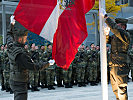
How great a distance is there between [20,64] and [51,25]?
3.47ft

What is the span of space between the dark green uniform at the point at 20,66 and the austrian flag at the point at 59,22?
435 millimetres

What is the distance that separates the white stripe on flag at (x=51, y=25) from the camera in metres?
4.11

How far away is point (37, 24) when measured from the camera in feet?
13.2

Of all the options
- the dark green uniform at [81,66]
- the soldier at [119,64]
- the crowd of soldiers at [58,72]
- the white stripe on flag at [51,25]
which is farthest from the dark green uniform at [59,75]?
the white stripe on flag at [51,25]

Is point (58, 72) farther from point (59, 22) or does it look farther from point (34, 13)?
point (34, 13)

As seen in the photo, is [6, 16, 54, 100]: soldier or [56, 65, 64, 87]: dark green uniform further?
[56, 65, 64, 87]: dark green uniform

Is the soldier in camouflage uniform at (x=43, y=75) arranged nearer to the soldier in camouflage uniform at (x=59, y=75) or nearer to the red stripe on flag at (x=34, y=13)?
the soldier in camouflage uniform at (x=59, y=75)

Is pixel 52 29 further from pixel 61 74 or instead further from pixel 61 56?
pixel 61 74

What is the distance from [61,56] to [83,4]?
1.05 m

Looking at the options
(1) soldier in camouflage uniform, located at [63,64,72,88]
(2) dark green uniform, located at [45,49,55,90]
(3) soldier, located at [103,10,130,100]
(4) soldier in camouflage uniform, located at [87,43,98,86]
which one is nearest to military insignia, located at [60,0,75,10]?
(3) soldier, located at [103,10,130,100]

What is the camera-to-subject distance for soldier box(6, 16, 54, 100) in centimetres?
346

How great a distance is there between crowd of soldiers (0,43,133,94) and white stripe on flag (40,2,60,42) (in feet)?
14.0

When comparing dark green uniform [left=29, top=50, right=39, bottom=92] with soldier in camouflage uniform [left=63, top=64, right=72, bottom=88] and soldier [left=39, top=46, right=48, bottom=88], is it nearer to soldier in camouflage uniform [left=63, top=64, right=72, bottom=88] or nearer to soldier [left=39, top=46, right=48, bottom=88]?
soldier [left=39, top=46, right=48, bottom=88]

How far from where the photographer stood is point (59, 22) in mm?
4180
